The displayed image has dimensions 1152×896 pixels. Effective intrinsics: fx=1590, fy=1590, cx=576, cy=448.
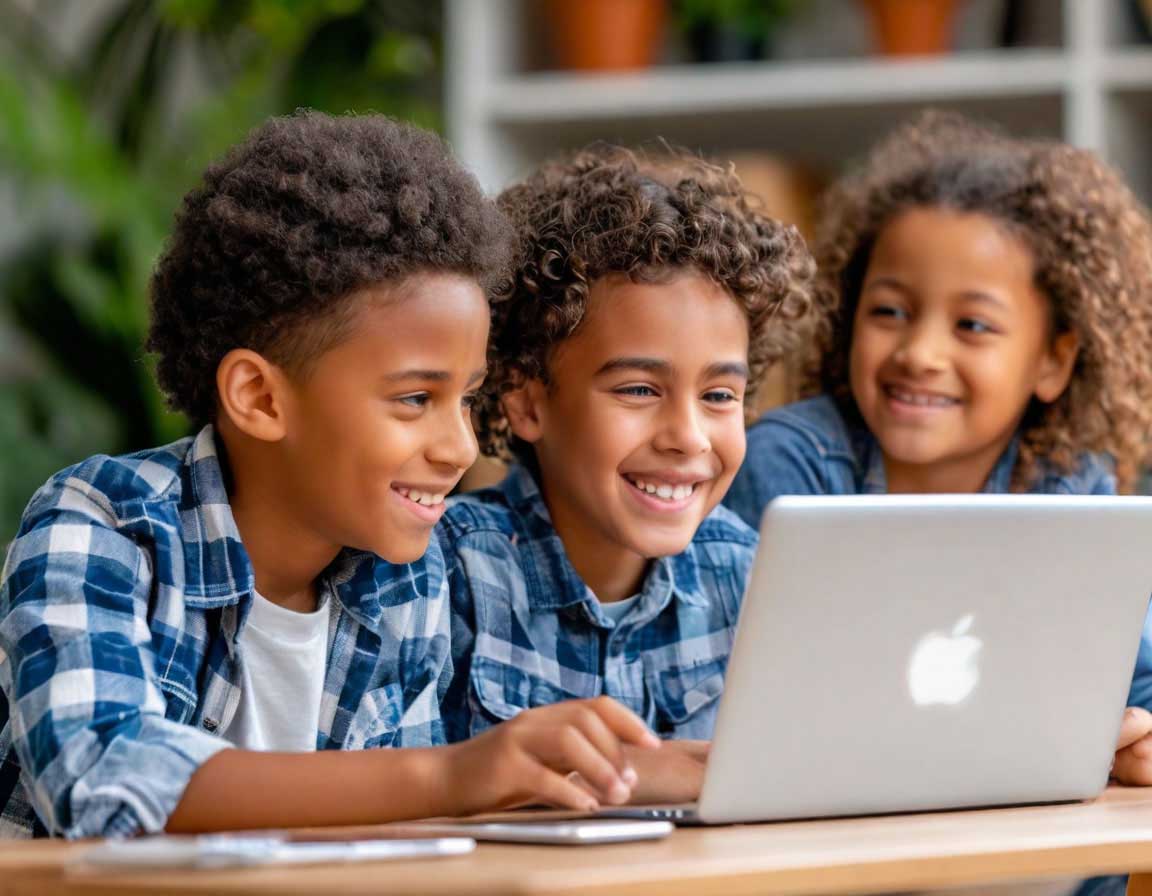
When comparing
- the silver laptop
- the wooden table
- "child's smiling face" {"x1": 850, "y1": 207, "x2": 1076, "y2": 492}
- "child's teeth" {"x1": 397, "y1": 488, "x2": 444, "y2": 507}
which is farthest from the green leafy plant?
the wooden table

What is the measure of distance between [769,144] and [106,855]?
2286 mm

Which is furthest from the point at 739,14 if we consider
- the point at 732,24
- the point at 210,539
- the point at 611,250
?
the point at 210,539

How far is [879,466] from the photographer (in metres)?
1.87

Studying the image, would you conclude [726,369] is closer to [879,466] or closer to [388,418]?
[388,418]

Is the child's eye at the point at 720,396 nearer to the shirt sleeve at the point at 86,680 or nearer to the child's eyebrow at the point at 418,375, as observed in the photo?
the child's eyebrow at the point at 418,375

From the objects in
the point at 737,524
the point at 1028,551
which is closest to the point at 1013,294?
the point at 737,524

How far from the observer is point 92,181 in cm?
273

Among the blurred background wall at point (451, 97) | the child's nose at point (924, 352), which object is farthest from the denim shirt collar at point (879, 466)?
the blurred background wall at point (451, 97)

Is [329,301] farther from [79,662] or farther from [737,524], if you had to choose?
[737,524]

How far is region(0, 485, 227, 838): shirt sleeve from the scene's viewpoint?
959 mm

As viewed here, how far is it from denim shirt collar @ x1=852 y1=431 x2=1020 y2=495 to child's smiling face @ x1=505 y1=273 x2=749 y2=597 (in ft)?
1.40

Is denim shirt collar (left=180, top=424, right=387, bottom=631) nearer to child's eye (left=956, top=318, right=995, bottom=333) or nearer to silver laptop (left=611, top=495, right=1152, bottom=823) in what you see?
silver laptop (left=611, top=495, right=1152, bottom=823)

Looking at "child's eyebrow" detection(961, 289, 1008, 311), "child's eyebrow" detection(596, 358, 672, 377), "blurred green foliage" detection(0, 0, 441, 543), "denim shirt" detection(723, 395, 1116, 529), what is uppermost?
"blurred green foliage" detection(0, 0, 441, 543)

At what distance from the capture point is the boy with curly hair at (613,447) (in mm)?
1447
